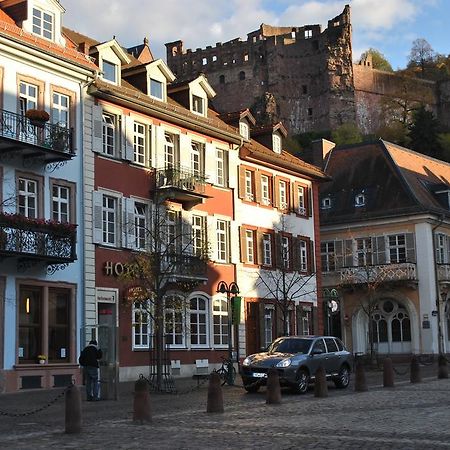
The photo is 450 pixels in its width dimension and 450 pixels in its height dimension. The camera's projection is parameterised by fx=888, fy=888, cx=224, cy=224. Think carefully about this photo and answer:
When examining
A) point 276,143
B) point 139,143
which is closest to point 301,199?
point 276,143

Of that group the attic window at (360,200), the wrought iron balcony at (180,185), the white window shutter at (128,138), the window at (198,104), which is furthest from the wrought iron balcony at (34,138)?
the attic window at (360,200)

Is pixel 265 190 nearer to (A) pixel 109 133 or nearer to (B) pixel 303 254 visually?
(B) pixel 303 254

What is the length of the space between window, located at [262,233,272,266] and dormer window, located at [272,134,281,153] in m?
4.69

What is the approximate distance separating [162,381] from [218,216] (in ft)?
41.2

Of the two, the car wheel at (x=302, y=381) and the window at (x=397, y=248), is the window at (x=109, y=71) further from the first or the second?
the window at (x=397, y=248)

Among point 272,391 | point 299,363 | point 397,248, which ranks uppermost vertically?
point 397,248

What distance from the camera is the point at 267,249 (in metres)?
41.5

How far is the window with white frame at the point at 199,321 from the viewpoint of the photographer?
35.8 meters

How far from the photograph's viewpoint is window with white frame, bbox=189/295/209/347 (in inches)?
1410

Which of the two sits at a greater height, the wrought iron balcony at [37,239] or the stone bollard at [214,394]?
the wrought iron balcony at [37,239]

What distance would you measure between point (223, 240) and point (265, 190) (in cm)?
468

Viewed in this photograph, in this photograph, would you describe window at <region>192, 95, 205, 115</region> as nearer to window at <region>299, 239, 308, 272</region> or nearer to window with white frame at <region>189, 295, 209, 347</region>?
window with white frame at <region>189, 295, 209, 347</region>

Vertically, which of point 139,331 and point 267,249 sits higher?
point 267,249

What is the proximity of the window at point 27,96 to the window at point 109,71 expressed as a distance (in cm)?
399
